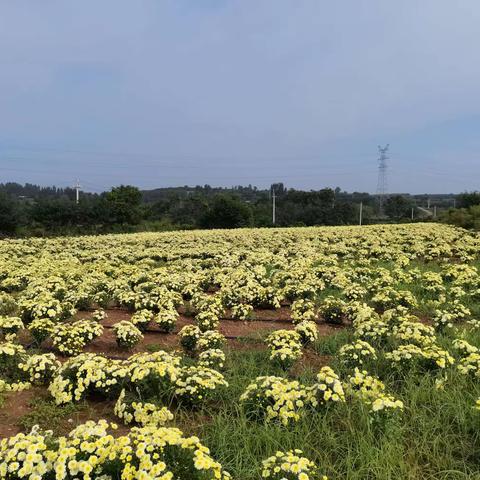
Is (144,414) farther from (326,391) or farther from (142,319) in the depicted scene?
(142,319)

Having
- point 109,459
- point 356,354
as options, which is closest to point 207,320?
point 356,354

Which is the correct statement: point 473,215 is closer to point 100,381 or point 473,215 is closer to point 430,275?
point 430,275

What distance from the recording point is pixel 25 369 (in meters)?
4.40

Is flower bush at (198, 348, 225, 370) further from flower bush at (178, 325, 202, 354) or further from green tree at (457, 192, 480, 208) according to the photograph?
green tree at (457, 192, 480, 208)

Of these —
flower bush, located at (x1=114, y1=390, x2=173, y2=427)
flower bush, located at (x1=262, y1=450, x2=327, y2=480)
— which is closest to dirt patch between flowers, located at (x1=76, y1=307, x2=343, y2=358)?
flower bush, located at (x1=114, y1=390, x2=173, y2=427)

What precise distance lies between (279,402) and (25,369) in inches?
99.1

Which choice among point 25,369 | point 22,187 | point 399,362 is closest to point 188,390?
point 25,369

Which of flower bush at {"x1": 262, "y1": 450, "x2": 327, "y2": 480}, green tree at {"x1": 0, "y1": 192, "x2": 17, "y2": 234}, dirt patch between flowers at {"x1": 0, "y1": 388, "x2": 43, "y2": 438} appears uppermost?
green tree at {"x1": 0, "y1": 192, "x2": 17, "y2": 234}

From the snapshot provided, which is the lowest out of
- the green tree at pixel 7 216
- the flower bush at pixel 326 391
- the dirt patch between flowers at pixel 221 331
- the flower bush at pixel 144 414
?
the dirt patch between flowers at pixel 221 331

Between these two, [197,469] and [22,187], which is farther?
[22,187]

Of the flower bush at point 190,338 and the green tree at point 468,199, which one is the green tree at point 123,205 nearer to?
the green tree at point 468,199

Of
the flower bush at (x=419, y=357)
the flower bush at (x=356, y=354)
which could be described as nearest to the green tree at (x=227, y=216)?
the flower bush at (x=356, y=354)

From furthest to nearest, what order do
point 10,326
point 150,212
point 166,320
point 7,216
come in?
point 150,212, point 7,216, point 166,320, point 10,326

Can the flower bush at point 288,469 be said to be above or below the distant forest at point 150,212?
below
